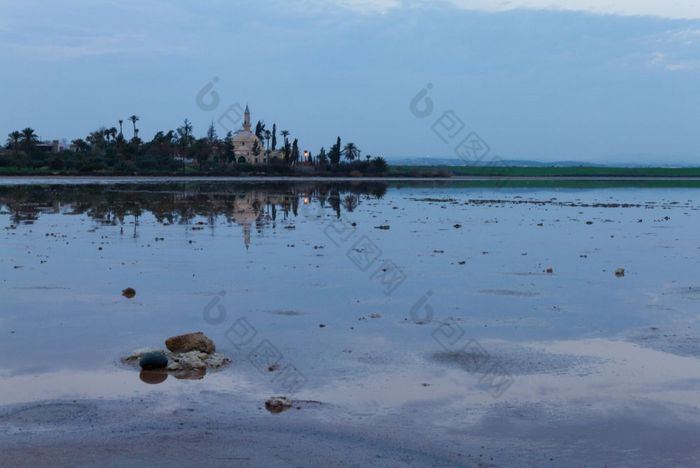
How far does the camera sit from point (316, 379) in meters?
11.2

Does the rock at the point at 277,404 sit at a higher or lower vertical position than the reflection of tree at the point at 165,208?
higher

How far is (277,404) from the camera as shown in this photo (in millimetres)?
9992

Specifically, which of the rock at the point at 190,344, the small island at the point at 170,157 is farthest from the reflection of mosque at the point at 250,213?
the small island at the point at 170,157

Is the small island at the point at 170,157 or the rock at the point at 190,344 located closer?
the rock at the point at 190,344

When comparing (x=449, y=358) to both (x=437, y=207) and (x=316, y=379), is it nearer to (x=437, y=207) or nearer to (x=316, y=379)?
(x=316, y=379)

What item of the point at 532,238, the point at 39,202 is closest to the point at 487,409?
the point at 532,238

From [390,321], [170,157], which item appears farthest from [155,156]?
[390,321]

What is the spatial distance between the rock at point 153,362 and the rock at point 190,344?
0.71m

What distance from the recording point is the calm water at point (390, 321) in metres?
10.4

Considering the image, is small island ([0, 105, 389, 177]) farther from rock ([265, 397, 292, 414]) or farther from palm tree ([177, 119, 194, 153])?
rock ([265, 397, 292, 414])

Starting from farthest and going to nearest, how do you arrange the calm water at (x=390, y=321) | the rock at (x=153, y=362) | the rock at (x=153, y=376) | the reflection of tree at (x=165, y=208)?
the reflection of tree at (x=165, y=208)
the rock at (x=153, y=362)
the rock at (x=153, y=376)
the calm water at (x=390, y=321)

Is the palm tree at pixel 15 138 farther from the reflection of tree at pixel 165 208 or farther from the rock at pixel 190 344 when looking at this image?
the rock at pixel 190 344

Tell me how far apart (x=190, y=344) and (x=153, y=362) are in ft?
2.84

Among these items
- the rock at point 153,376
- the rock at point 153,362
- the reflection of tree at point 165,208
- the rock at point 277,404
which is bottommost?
the reflection of tree at point 165,208
